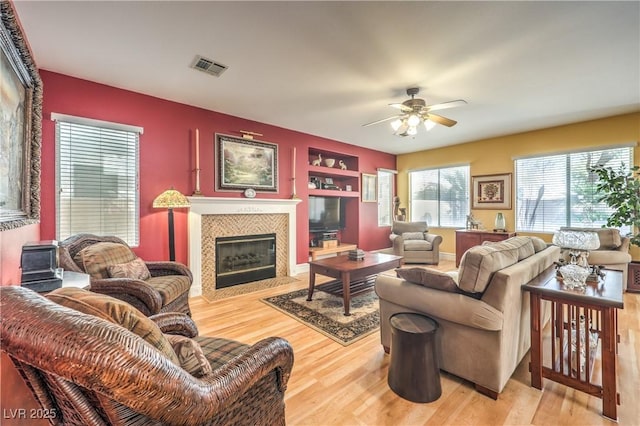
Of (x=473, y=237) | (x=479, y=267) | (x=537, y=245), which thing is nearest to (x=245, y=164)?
(x=479, y=267)

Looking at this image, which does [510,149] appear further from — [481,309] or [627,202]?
[481,309]

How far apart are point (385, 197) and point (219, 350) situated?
6.02 m

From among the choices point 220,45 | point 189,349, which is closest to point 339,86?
point 220,45

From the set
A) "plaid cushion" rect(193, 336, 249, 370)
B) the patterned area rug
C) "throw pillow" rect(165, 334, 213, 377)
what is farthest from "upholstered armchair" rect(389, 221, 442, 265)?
"throw pillow" rect(165, 334, 213, 377)

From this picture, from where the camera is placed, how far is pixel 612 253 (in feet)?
12.2

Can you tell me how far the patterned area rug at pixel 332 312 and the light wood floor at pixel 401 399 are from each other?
0.15 metres

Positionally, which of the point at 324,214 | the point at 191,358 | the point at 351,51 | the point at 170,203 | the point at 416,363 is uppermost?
the point at 351,51

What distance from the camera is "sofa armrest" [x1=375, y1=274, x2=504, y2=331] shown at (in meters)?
1.65

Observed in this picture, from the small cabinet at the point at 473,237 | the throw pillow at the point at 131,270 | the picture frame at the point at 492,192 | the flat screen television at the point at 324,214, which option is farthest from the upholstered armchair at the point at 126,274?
the picture frame at the point at 492,192

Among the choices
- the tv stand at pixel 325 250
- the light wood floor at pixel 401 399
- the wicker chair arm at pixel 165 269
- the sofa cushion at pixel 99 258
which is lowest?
the light wood floor at pixel 401 399

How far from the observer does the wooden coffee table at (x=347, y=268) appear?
3.02m

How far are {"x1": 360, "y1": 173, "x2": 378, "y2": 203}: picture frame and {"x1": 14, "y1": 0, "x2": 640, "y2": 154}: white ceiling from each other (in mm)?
2573

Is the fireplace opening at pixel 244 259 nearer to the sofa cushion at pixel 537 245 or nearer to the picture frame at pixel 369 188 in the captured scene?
the picture frame at pixel 369 188

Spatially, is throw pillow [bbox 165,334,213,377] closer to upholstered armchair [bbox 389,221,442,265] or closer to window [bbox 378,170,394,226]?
upholstered armchair [bbox 389,221,442,265]
